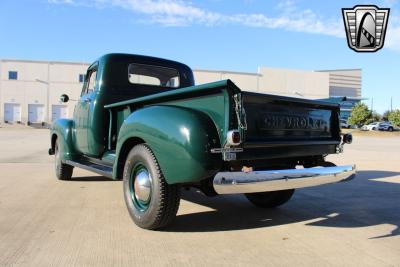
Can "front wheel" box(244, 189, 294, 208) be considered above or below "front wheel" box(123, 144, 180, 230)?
below

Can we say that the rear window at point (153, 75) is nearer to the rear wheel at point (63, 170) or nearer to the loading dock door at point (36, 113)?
the rear wheel at point (63, 170)

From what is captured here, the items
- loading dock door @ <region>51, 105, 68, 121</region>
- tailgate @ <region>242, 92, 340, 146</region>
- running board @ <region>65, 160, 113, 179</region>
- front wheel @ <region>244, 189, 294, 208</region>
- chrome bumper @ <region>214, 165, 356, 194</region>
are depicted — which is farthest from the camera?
loading dock door @ <region>51, 105, 68, 121</region>

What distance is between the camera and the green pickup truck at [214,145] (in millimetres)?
3668

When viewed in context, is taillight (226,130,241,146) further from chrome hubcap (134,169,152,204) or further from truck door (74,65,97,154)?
truck door (74,65,97,154)

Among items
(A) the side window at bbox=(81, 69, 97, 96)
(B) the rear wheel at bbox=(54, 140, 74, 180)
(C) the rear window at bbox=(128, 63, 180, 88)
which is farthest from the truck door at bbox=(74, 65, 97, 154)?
(B) the rear wheel at bbox=(54, 140, 74, 180)

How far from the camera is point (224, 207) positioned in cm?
559

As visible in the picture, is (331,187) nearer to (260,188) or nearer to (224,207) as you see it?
(224,207)

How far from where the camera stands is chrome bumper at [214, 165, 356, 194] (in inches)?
141

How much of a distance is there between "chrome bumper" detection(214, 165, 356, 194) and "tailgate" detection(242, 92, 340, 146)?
34 cm

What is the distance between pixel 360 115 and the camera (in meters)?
59.7

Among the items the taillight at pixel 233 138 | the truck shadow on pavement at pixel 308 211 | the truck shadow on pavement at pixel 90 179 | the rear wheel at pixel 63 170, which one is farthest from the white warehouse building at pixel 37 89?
the taillight at pixel 233 138

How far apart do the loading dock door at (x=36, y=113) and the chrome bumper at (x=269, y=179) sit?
50886 mm

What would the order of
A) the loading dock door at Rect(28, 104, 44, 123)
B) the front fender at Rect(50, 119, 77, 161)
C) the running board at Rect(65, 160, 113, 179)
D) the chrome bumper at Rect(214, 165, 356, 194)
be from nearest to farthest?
the chrome bumper at Rect(214, 165, 356, 194) < the running board at Rect(65, 160, 113, 179) < the front fender at Rect(50, 119, 77, 161) < the loading dock door at Rect(28, 104, 44, 123)

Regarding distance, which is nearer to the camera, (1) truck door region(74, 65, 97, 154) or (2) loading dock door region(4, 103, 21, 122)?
(1) truck door region(74, 65, 97, 154)
